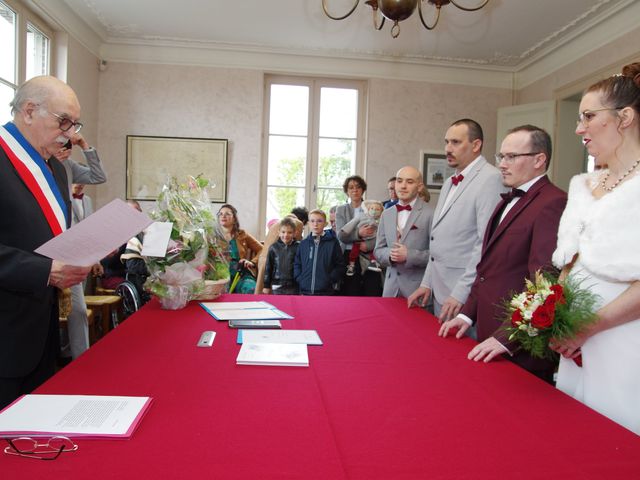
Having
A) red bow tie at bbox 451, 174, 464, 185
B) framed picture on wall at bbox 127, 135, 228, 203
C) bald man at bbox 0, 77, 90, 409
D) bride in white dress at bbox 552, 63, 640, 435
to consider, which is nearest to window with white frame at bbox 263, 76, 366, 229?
framed picture on wall at bbox 127, 135, 228, 203

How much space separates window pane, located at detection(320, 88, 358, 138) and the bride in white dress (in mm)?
5484

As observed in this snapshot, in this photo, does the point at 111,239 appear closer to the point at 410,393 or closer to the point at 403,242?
the point at 410,393

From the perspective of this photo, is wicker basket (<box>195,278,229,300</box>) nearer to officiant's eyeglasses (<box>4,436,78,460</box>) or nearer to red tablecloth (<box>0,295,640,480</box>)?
red tablecloth (<box>0,295,640,480</box>)

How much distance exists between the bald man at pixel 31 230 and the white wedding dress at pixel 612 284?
1551mm

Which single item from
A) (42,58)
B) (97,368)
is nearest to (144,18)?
(42,58)

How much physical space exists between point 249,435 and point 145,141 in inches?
239

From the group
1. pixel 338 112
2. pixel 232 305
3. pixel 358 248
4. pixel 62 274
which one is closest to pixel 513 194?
pixel 232 305

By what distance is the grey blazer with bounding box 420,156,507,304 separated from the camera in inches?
97.8

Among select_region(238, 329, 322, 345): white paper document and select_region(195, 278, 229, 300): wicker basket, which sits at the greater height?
select_region(195, 278, 229, 300): wicker basket

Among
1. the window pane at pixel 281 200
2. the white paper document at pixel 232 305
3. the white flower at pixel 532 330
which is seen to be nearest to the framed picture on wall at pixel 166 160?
the window pane at pixel 281 200

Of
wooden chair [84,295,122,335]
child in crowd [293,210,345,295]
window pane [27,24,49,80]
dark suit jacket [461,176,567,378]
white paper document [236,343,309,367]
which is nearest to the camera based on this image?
white paper document [236,343,309,367]

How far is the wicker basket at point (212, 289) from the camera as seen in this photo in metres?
2.32

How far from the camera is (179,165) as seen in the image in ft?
21.1

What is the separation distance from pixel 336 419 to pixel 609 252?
2.93 ft
